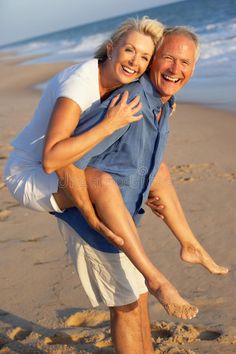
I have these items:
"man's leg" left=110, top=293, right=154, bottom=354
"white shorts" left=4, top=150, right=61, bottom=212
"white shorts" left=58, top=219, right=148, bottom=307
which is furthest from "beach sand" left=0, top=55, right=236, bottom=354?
"white shorts" left=4, top=150, right=61, bottom=212

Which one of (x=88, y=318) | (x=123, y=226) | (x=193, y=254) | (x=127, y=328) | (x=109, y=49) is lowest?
(x=88, y=318)

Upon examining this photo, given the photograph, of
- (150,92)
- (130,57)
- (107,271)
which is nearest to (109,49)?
(130,57)

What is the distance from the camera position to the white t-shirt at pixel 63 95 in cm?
247

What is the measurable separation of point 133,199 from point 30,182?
501 millimetres

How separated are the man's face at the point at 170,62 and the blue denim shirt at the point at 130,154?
0.17ft

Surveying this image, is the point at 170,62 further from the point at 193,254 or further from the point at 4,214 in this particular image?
the point at 4,214

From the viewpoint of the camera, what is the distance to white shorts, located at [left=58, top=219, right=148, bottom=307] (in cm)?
270

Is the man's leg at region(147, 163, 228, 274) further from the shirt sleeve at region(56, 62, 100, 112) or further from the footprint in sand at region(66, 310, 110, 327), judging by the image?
the footprint in sand at region(66, 310, 110, 327)

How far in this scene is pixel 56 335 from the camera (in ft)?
11.1

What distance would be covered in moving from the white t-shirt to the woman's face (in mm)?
99

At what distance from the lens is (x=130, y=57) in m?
2.62

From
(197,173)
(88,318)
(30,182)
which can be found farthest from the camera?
(197,173)

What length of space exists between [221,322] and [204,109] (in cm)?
656

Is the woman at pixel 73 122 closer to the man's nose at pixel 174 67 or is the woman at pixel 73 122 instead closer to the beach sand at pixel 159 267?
the man's nose at pixel 174 67
